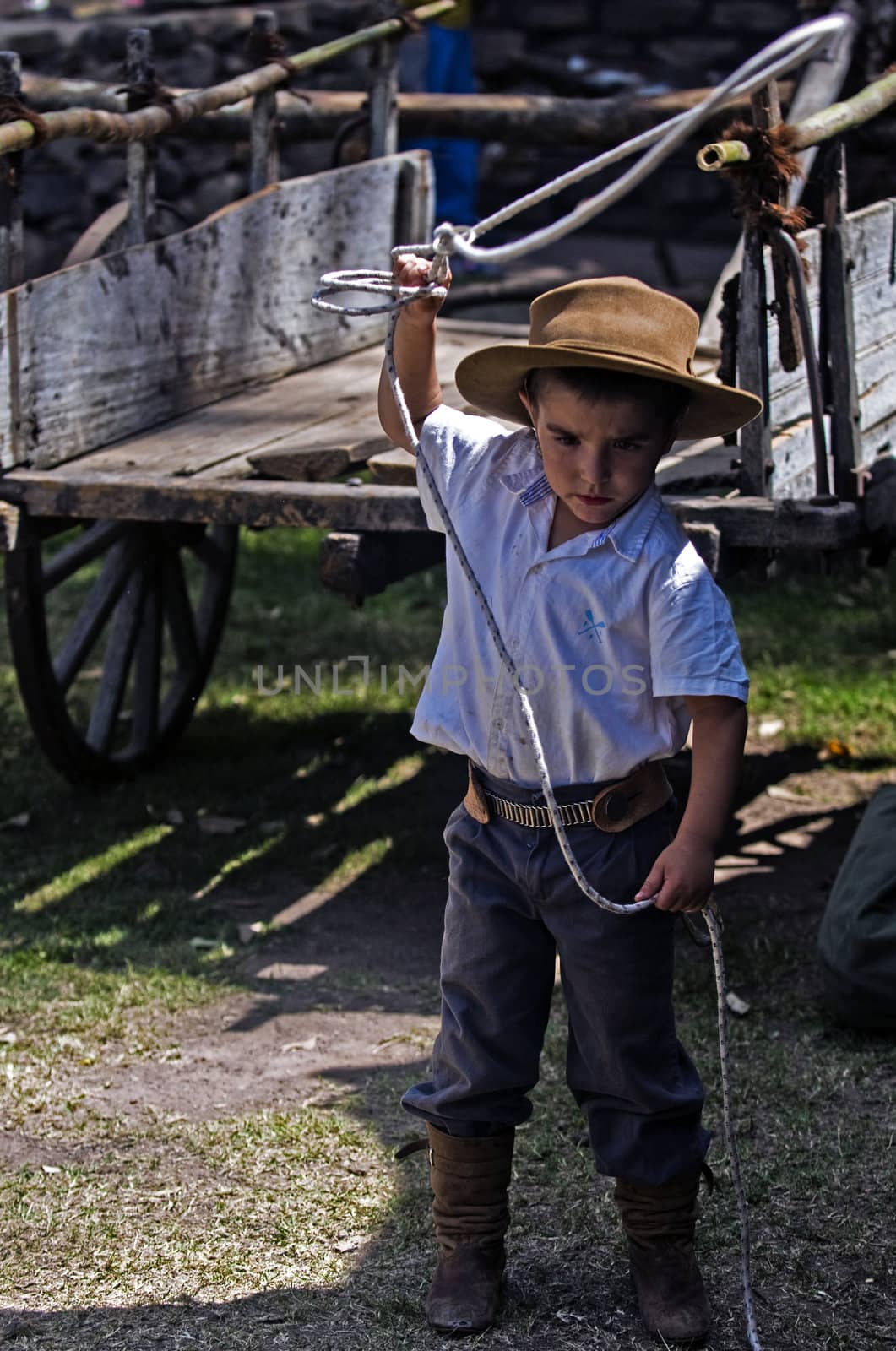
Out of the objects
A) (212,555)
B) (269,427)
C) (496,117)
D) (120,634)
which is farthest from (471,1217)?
(496,117)

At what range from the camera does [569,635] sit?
8.29 feet

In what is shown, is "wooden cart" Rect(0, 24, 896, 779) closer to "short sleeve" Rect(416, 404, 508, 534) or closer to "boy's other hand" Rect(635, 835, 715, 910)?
"short sleeve" Rect(416, 404, 508, 534)

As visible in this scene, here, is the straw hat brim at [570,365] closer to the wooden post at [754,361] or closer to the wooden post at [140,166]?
the wooden post at [754,361]

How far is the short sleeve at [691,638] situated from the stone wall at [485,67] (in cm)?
790

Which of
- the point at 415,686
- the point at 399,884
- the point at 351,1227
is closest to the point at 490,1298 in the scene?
the point at 351,1227

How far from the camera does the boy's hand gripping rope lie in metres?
2.13

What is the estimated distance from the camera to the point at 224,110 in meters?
5.63

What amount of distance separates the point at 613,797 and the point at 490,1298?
0.84m

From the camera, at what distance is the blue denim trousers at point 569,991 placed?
2.55 metres

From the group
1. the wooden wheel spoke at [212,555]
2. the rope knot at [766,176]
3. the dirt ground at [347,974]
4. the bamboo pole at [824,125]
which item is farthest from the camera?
the wooden wheel spoke at [212,555]

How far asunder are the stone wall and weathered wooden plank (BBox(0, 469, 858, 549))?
6.53 m

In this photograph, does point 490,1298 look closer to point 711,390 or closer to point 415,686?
point 711,390

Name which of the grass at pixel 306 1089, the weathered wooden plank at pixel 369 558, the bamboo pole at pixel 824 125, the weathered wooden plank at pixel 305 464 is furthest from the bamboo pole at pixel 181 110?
the grass at pixel 306 1089

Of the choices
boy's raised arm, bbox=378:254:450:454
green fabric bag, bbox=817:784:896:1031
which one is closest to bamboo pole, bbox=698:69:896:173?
boy's raised arm, bbox=378:254:450:454
